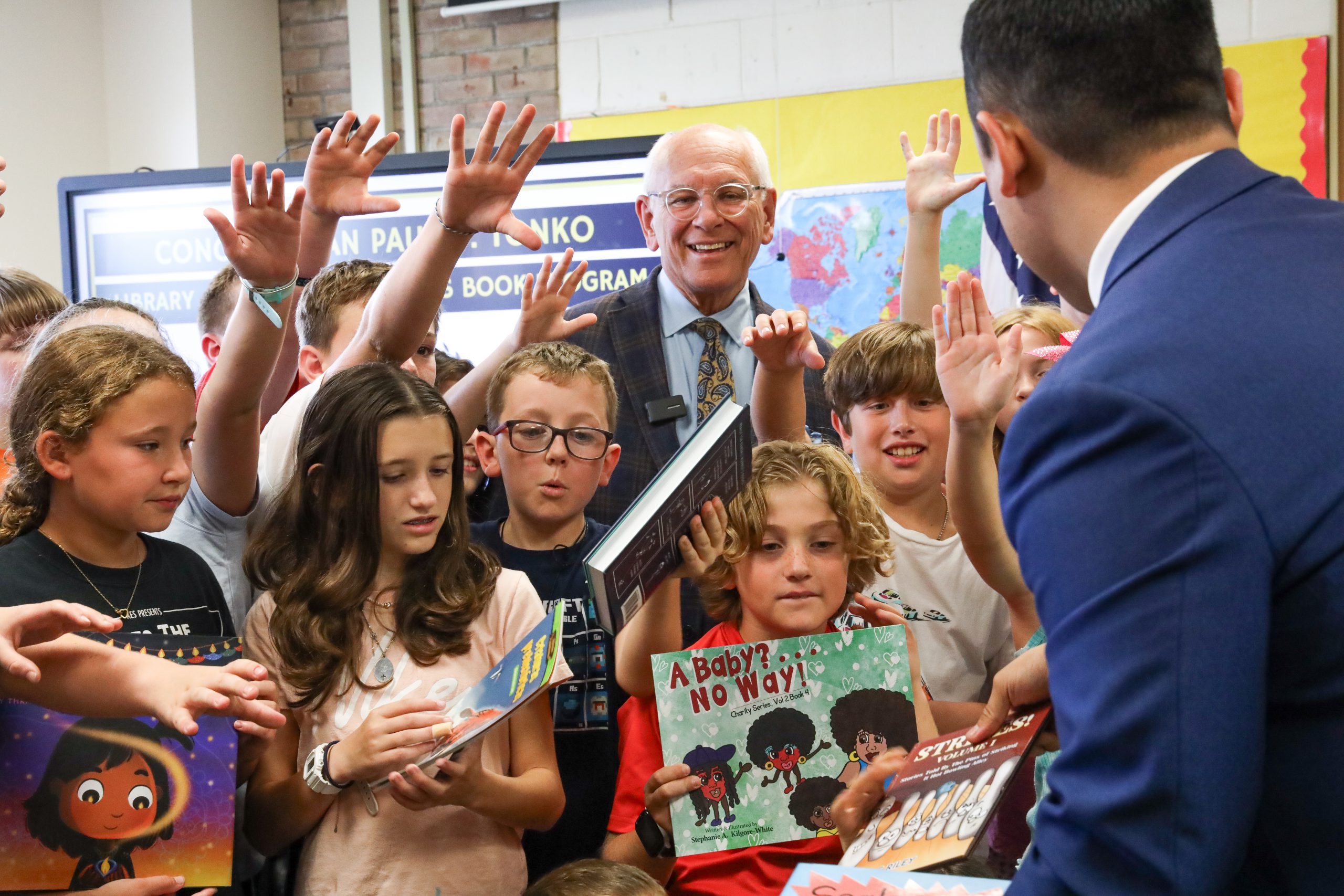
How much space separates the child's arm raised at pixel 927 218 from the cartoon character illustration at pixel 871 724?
122 cm

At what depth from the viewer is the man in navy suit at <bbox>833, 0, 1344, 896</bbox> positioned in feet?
2.68

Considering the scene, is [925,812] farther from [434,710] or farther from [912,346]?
[912,346]

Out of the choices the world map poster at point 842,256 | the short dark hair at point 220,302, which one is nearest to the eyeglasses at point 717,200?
the short dark hair at point 220,302

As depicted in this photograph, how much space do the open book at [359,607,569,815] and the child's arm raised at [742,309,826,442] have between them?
75 centimetres

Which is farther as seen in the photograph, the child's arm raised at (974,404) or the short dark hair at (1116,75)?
the child's arm raised at (974,404)

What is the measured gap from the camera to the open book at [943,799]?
1230 millimetres

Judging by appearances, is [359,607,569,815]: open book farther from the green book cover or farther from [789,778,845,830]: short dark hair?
[789,778,845,830]: short dark hair

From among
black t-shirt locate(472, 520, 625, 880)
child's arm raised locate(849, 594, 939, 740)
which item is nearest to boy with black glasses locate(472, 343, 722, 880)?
black t-shirt locate(472, 520, 625, 880)

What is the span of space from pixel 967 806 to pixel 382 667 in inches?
39.2

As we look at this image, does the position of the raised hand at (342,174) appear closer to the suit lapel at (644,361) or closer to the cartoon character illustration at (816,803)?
the suit lapel at (644,361)

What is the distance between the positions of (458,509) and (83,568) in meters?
0.60

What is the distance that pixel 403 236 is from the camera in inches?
178

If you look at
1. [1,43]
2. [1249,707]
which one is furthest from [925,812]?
[1,43]

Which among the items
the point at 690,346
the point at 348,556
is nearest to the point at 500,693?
the point at 348,556
